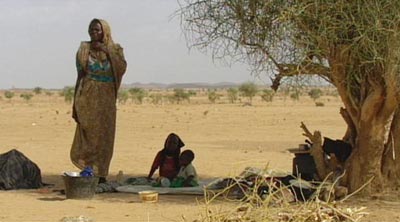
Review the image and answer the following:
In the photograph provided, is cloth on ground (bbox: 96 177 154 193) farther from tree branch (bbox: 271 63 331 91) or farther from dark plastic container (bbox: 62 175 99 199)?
tree branch (bbox: 271 63 331 91)

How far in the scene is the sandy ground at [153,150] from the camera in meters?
9.66

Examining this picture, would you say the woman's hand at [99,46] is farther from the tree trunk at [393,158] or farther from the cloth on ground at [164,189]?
the tree trunk at [393,158]

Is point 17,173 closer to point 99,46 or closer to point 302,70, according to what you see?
point 99,46

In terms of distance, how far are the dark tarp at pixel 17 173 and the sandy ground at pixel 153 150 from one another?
12.6 inches

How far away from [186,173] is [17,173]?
2704mm

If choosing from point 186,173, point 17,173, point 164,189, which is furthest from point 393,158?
point 17,173

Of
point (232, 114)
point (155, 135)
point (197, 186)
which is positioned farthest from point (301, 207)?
point (232, 114)

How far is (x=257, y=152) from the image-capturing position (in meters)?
18.4

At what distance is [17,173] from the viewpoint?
11984 millimetres

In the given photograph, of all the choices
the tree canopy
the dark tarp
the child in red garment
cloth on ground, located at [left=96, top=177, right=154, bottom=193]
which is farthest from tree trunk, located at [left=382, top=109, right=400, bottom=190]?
the dark tarp

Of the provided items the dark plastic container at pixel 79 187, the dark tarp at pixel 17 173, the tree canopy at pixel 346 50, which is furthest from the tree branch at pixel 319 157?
the dark tarp at pixel 17 173

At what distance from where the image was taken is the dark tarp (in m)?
11.8

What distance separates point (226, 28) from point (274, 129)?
682 inches

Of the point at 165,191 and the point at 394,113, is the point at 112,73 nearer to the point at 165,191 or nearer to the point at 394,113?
the point at 165,191
